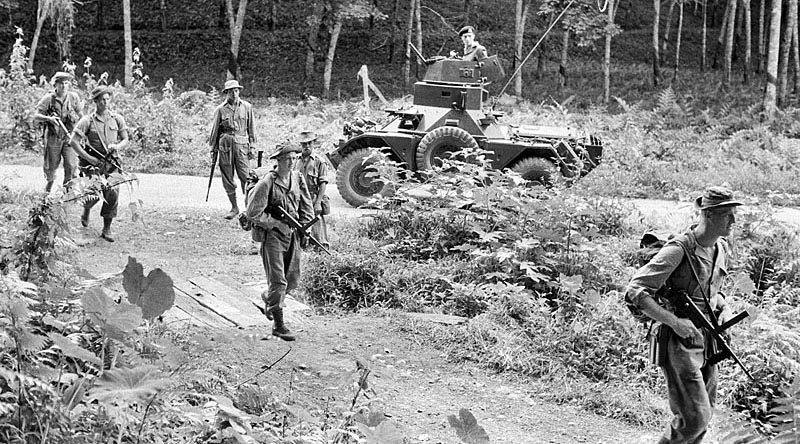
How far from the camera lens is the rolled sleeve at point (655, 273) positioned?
16.7ft

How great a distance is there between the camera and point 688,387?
516cm

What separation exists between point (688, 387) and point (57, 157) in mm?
9135

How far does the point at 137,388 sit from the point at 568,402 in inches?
194

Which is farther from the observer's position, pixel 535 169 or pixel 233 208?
pixel 535 169

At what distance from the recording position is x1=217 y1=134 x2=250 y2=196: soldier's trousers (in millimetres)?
11633

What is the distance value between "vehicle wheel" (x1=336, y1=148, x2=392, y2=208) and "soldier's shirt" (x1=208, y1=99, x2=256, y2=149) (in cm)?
220

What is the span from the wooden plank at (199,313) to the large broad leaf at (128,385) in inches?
190

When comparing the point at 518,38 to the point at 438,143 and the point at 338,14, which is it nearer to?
the point at 338,14

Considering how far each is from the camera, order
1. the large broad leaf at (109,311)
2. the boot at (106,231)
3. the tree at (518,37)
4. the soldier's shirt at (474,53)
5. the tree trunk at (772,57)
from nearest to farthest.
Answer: the large broad leaf at (109,311) < the boot at (106,231) < the soldier's shirt at (474,53) < the tree trunk at (772,57) < the tree at (518,37)

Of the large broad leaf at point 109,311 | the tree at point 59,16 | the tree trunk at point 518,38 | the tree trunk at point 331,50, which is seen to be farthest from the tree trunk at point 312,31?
the large broad leaf at point 109,311

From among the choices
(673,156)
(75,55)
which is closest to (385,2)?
(75,55)

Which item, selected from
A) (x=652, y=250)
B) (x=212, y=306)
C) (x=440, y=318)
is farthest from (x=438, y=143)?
(x=652, y=250)

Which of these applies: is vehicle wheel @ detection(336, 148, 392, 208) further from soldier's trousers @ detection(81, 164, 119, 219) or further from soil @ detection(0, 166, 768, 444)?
soldier's trousers @ detection(81, 164, 119, 219)

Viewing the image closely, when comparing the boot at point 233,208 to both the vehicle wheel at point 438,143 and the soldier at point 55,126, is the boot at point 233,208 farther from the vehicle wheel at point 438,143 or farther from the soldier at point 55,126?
the vehicle wheel at point 438,143
